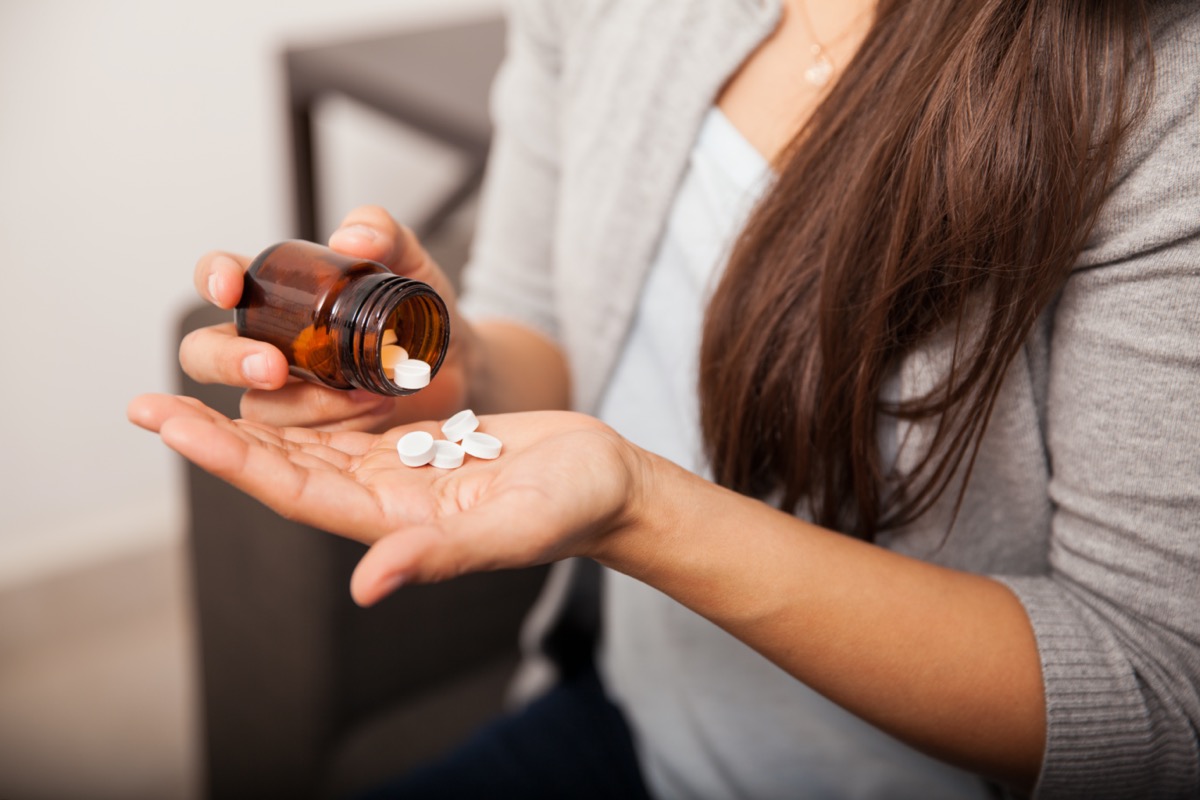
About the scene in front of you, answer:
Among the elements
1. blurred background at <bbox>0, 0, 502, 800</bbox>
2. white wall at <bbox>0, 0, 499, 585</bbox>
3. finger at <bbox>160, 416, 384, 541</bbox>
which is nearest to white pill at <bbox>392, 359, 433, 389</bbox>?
finger at <bbox>160, 416, 384, 541</bbox>

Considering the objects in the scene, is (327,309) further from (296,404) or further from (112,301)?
(112,301)

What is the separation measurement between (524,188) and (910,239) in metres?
0.45

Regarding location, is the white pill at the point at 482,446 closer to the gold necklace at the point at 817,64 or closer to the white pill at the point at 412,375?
the white pill at the point at 412,375

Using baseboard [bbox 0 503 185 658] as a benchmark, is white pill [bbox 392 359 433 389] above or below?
above

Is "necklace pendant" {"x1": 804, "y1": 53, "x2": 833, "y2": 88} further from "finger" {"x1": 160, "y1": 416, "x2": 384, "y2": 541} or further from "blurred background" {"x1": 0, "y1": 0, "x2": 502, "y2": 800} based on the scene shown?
"blurred background" {"x1": 0, "y1": 0, "x2": 502, "y2": 800}

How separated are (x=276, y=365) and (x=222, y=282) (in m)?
0.07

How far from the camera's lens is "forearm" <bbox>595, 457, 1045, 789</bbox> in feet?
1.93

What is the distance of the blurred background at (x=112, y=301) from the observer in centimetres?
159

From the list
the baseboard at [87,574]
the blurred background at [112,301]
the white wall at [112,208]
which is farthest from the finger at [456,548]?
the baseboard at [87,574]

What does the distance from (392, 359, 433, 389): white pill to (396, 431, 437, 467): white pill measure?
33mm

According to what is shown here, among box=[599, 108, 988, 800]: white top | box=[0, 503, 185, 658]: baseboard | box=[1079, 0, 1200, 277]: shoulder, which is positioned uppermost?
box=[1079, 0, 1200, 277]: shoulder

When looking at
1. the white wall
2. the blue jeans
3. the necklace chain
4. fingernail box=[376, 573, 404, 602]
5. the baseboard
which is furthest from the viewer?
the baseboard

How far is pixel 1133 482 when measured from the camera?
637 mm

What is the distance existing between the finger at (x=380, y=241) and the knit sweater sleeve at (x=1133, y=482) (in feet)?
1.52
